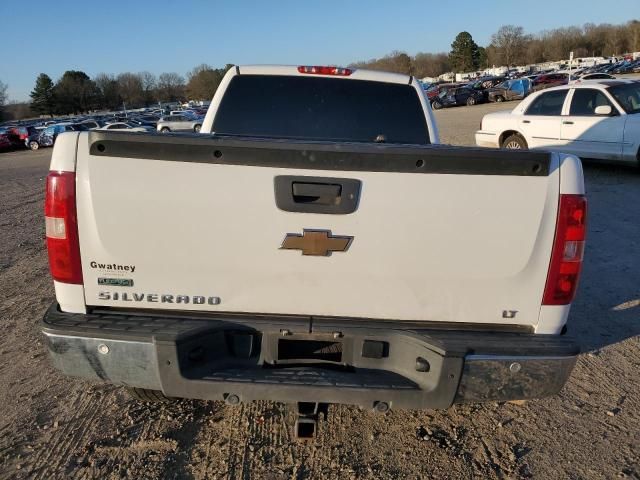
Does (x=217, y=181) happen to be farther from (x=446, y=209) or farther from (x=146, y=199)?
(x=446, y=209)

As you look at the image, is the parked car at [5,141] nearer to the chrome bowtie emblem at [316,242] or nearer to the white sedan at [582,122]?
the white sedan at [582,122]

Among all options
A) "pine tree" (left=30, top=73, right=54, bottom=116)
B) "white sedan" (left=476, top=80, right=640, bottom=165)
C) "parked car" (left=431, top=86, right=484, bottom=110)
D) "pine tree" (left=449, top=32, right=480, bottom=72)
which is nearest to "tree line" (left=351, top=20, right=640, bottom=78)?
"pine tree" (left=449, top=32, right=480, bottom=72)

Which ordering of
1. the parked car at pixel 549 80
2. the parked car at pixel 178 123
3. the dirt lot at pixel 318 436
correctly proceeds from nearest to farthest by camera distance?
the dirt lot at pixel 318 436 → the parked car at pixel 178 123 → the parked car at pixel 549 80

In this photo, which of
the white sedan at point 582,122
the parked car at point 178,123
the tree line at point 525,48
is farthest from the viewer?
the tree line at point 525,48

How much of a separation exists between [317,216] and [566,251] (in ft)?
3.79

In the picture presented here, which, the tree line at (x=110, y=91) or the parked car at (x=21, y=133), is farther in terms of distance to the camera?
the tree line at (x=110, y=91)

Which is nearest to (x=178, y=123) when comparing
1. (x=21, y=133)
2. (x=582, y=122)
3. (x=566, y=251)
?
(x=21, y=133)

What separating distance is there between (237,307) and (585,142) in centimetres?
983

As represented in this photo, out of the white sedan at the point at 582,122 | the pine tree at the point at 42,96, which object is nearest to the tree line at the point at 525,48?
the pine tree at the point at 42,96

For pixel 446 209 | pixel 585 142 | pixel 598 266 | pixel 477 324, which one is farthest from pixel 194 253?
pixel 585 142

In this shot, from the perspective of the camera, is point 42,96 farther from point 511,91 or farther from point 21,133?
point 511,91

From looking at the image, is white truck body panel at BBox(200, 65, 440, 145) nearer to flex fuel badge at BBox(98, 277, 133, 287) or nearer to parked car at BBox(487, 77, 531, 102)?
flex fuel badge at BBox(98, 277, 133, 287)

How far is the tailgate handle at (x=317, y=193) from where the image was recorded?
2.24 meters

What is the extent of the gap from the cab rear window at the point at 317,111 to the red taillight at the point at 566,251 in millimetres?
1858
